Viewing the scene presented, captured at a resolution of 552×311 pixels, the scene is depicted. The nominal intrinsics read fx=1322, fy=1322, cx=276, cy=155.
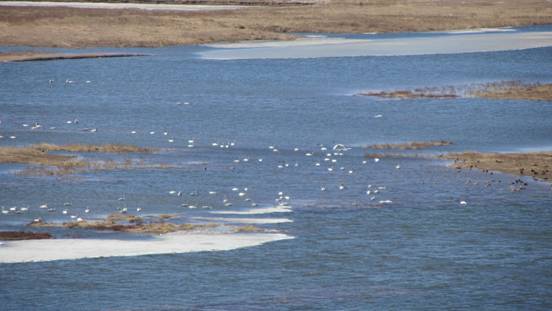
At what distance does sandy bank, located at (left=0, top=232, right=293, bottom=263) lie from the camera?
24.4 m

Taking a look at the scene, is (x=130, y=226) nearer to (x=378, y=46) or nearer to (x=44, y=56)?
(x=44, y=56)

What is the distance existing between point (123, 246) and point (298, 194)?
19.7 feet

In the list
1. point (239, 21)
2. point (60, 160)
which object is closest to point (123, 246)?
point (60, 160)

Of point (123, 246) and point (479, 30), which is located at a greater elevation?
point (123, 246)

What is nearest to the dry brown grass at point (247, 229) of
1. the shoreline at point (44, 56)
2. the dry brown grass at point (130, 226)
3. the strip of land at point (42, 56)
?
the dry brown grass at point (130, 226)

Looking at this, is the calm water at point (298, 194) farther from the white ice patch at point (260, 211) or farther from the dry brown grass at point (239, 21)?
the dry brown grass at point (239, 21)

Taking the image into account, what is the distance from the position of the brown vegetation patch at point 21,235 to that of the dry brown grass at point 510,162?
40.3 feet

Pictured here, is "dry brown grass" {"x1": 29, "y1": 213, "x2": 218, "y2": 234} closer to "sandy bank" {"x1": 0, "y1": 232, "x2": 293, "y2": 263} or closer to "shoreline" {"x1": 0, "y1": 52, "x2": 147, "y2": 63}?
"sandy bank" {"x1": 0, "y1": 232, "x2": 293, "y2": 263}

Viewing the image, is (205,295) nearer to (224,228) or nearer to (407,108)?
(224,228)

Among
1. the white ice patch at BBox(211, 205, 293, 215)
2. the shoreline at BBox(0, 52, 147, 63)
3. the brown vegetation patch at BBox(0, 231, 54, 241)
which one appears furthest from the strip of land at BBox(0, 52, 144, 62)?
the brown vegetation patch at BBox(0, 231, 54, 241)

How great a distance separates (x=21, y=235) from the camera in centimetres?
2566

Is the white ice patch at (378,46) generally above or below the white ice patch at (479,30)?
above

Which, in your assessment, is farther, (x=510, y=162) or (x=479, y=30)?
(x=479, y=30)

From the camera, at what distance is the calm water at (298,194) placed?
22.3 meters
